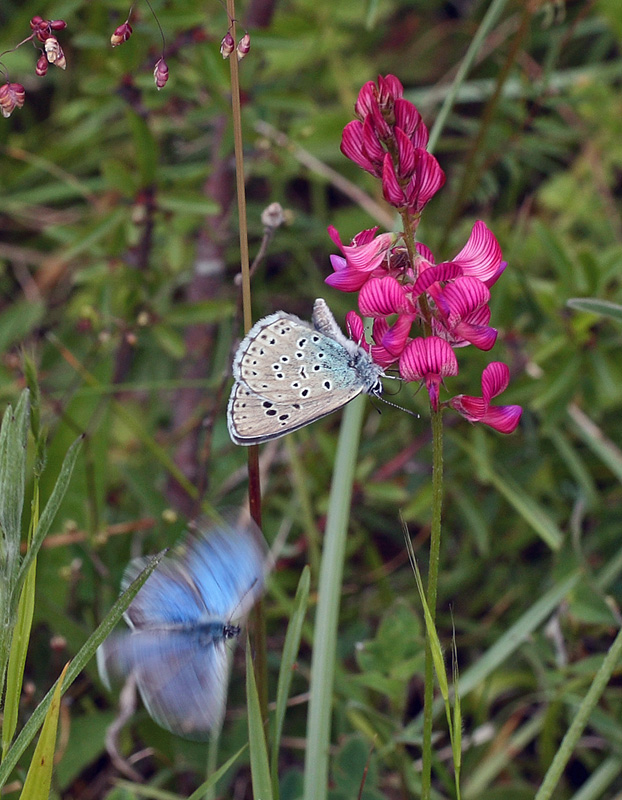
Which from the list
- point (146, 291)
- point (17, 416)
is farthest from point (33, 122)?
point (17, 416)

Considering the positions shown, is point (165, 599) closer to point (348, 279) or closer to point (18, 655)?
point (18, 655)

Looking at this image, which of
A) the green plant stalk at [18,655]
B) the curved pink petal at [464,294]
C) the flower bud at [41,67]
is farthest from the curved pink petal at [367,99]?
the green plant stalk at [18,655]

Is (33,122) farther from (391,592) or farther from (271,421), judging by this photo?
(271,421)

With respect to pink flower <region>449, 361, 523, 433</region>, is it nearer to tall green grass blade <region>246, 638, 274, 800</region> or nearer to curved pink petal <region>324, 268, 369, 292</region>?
curved pink petal <region>324, 268, 369, 292</region>

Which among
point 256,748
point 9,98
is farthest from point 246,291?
point 256,748

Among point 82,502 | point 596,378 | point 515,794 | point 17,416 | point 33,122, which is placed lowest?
point 515,794

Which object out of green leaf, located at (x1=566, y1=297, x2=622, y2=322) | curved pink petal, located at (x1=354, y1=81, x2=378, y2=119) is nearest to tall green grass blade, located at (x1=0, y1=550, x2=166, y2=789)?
curved pink petal, located at (x1=354, y1=81, x2=378, y2=119)
